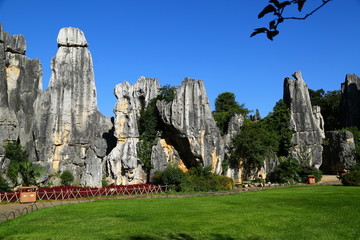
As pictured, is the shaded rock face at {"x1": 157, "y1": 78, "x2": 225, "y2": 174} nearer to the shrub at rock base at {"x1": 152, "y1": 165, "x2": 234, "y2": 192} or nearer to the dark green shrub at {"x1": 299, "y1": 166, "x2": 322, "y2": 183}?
the shrub at rock base at {"x1": 152, "y1": 165, "x2": 234, "y2": 192}

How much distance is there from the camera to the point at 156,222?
14320 millimetres

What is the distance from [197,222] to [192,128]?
2152 cm

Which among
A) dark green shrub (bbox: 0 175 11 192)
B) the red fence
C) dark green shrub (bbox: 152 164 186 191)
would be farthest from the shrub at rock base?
dark green shrub (bbox: 0 175 11 192)

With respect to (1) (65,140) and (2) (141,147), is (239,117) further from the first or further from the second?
(1) (65,140)

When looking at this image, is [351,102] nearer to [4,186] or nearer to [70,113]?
[70,113]

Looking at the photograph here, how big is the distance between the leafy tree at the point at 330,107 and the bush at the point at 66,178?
49.3 metres

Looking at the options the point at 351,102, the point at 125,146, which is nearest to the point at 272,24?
the point at 125,146

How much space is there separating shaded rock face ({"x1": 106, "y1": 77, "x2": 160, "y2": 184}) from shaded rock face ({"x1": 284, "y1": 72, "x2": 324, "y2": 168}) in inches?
930

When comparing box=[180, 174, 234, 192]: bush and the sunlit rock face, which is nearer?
box=[180, 174, 234, 192]: bush

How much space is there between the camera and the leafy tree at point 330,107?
6356 cm

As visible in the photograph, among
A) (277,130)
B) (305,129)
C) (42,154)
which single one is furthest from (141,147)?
(305,129)

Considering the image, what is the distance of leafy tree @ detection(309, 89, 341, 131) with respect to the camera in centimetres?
6356

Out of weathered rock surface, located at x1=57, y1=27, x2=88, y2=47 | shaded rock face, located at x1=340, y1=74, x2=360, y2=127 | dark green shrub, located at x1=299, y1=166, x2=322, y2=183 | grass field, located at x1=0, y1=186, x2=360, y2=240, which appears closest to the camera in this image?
grass field, located at x1=0, y1=186, x2=360, y2=240

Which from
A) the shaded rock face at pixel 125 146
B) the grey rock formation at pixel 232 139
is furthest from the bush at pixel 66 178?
the grey rock formation at pixel 232 139
